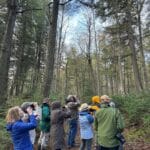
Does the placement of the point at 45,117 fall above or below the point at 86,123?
above

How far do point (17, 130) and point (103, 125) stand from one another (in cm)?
200

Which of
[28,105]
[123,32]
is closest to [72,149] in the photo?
[28,105]

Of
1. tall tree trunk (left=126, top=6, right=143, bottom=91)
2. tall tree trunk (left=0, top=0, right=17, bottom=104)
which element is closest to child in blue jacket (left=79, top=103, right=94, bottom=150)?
tall tree trunk (left=0, top=0, right=17, bottom=104)

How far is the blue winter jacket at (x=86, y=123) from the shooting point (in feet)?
31.7

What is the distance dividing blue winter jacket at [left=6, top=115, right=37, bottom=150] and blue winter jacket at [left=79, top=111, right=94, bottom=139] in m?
2.91

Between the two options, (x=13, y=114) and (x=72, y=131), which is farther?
(x=72, y=131)

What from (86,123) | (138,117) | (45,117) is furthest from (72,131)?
→ (138,117)

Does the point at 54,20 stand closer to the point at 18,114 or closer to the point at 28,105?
the point at 28,105

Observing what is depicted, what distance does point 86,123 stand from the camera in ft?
32.1

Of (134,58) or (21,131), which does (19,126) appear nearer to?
(21,131)

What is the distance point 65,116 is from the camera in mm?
9609

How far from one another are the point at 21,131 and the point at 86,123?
332cm

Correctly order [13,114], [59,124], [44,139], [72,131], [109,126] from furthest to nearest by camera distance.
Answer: [72,131] < [44,139] < [59,124] < [109,126] < [13,114]

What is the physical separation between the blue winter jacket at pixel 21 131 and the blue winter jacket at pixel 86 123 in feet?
9.53
